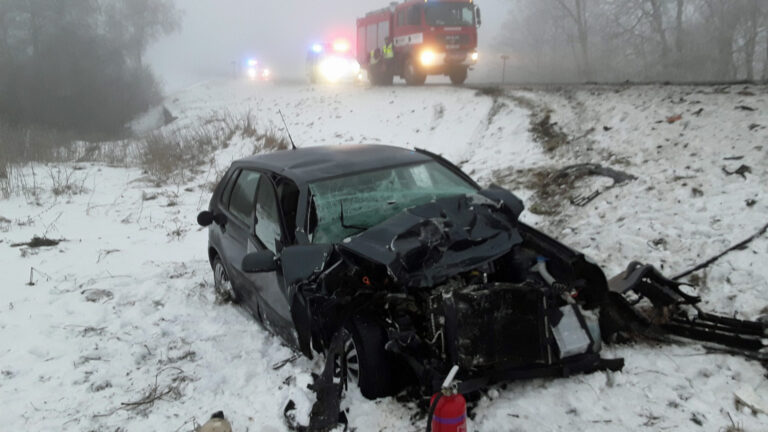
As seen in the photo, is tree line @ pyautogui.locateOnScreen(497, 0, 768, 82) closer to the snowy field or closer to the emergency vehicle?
the emergency vehicle

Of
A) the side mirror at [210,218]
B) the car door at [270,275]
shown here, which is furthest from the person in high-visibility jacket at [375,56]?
the car door at [270,275]

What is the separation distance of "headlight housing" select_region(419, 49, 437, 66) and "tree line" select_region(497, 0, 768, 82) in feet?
39.2

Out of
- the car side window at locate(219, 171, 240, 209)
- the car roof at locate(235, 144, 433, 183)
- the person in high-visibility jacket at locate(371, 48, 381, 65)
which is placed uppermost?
the person in high-visibility jacket at locate(371, 48, 381, 65)

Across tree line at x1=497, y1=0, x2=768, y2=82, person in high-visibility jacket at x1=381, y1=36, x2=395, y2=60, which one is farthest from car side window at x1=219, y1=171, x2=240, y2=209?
tree line at x1=497, y1=0, x2=768, y2=82

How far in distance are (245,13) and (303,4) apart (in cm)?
1378

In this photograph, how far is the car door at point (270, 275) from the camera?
390 cm

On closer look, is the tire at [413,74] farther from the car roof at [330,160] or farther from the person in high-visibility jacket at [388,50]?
the car roof at [330,160]

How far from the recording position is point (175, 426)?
338 cm

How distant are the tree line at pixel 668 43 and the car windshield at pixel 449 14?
11060 mm

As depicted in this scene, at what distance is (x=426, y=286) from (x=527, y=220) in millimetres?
3852

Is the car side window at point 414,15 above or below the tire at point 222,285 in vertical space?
above

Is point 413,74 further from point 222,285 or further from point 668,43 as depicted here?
point 668,43

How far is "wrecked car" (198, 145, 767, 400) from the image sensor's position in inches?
119

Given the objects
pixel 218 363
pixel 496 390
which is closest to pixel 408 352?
pixel 496 390
